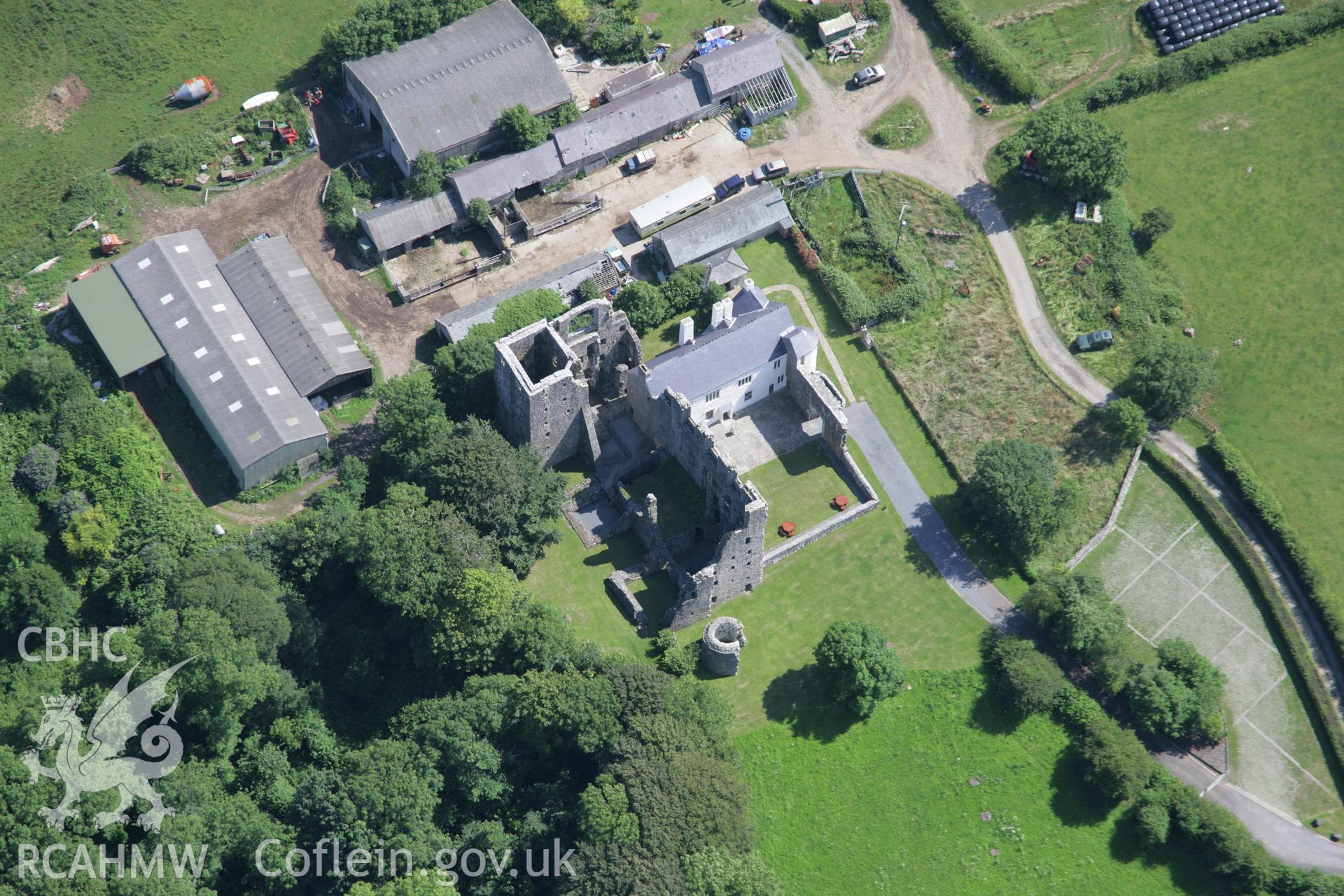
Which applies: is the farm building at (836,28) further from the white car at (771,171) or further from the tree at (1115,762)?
the tree at (1115,762)

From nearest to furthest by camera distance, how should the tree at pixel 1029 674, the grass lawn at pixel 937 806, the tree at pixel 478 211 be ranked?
the grass lawn at pixel 937 806 → the tree at pixel 1029 674 → the tree at pixel 478 211

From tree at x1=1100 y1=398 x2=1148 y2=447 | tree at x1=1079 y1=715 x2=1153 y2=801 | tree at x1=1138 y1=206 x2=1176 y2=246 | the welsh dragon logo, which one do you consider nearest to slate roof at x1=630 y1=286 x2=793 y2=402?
tree at x1=1100 y1=398 x2=1148 y2=447

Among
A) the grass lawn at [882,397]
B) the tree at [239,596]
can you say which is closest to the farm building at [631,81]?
the grass lawn at [882,397]

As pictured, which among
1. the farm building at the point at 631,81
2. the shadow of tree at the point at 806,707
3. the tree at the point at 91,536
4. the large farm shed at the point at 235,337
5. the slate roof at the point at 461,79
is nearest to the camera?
→ the shadow of tree at the point at 806,707

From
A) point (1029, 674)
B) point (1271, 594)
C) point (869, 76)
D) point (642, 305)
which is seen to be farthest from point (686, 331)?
point (1271, 594)

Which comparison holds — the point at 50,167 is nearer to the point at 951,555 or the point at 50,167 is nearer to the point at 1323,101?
the point at 951,555

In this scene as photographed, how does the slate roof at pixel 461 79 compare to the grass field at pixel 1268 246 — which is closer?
the grass field at pixel 1268 246

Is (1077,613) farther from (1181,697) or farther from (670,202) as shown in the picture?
(670,202)
